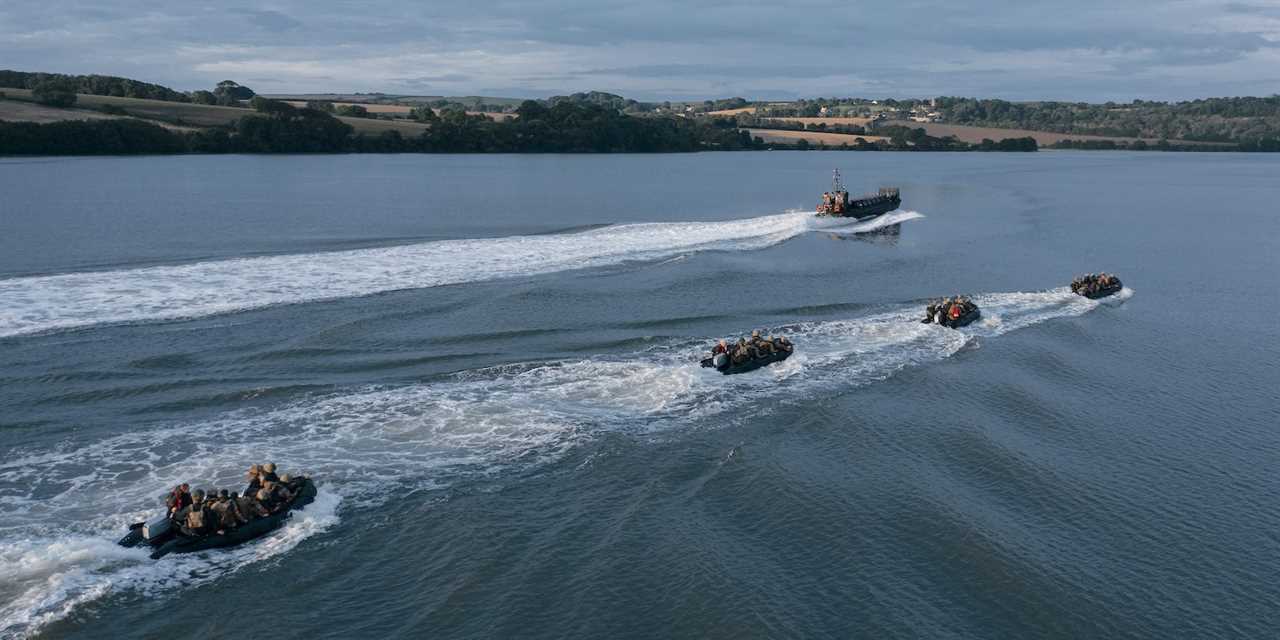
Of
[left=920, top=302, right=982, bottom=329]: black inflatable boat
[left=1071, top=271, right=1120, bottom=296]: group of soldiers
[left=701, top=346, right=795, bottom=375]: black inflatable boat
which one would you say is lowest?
[left=701, top=346, right=795, bottom=375]: black inflatable boat

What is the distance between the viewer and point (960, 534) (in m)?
24.3

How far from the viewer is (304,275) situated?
48000 mm

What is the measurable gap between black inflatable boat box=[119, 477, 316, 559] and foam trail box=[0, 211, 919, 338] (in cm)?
1822

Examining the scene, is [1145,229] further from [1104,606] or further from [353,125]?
[353,125]

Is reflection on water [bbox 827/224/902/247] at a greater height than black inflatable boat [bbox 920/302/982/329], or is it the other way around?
reflection on water [bbox 827/224/902/247]

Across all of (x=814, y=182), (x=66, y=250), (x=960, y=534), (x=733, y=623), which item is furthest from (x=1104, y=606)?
(x=814, y=182)

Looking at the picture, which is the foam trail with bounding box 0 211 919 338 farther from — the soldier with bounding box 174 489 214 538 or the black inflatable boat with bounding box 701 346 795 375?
the soldier with bounding box 174 489 214 538

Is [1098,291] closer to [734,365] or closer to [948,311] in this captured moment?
[948,311]

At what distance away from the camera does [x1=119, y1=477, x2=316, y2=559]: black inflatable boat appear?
22.5 meters

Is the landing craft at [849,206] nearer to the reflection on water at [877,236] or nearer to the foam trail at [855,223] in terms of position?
the foam trail at [855,223]

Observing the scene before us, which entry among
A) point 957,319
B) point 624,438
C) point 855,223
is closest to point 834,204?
point 855,223

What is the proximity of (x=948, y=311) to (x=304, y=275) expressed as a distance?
99.5ft

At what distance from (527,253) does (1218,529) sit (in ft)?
Answer: 129

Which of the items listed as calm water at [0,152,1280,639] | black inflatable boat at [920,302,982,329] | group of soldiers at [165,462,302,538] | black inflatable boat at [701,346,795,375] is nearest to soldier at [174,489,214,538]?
group of soldiers at [165,462,302,538]
